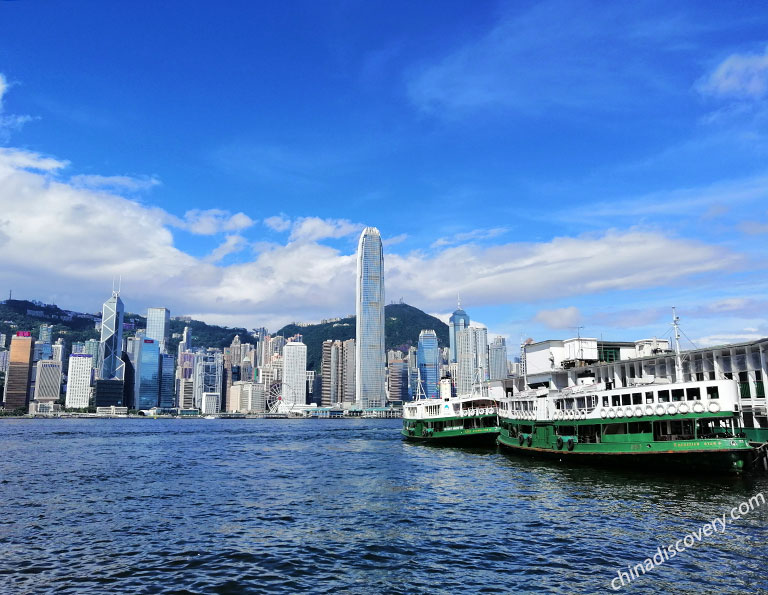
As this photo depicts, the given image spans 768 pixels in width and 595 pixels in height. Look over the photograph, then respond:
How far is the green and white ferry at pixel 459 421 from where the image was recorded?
8375 centimetres

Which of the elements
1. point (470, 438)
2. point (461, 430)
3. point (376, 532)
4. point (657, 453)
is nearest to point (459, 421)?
point (461, 430)

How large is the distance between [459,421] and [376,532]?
58576mm

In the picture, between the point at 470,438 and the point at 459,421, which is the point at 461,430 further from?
the point at 459,421

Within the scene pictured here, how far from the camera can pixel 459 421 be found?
88.0 metres

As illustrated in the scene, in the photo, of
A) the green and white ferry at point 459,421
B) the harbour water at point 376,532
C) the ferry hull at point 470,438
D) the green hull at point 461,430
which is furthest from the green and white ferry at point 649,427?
the green and white ferry at point 459,421

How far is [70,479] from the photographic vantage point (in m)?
54.1

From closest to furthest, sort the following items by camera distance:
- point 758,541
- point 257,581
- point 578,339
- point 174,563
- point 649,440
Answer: point 257,581 < point 174,563 < point 758,541 < point 649,440 < point 578,339

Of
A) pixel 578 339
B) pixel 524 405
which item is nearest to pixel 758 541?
pixel 524 405

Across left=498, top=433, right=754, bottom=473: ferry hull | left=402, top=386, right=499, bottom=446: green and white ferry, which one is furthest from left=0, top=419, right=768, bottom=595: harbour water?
left=402, top=386, right=499, bottom=446: green and white ferry

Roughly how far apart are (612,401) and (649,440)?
6.17 m

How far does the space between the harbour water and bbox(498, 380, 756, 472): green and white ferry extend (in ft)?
6.39

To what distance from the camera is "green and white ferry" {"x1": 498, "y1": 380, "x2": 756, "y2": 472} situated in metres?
44.8

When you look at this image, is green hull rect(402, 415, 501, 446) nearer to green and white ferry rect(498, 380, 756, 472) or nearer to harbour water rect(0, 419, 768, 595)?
green and white ferry rect(498, 380, 756, 472)

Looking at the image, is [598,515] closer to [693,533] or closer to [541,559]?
[693,533]
